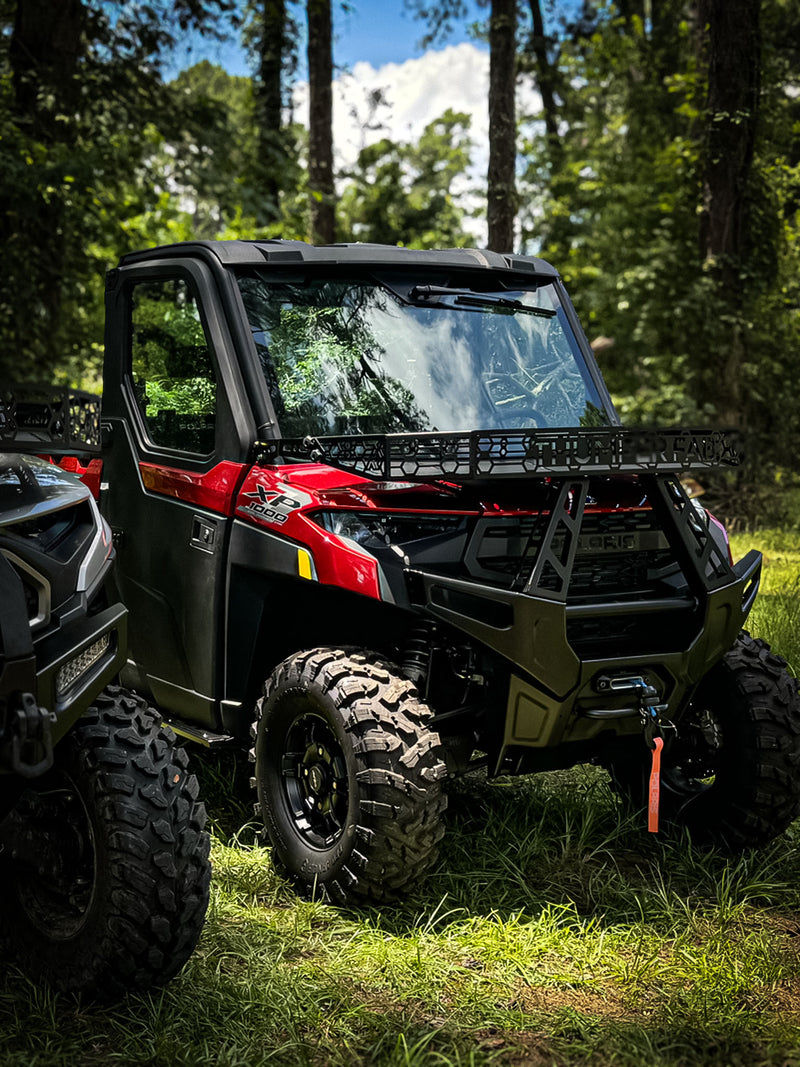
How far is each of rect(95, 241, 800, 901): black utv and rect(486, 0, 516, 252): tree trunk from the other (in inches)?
384

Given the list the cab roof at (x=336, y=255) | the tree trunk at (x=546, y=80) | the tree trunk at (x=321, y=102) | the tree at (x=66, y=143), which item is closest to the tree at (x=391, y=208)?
the tree trunk at (x=546, y=80)

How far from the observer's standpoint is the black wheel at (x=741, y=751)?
3.91 metres

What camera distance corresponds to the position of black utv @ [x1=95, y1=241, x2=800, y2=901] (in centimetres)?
340

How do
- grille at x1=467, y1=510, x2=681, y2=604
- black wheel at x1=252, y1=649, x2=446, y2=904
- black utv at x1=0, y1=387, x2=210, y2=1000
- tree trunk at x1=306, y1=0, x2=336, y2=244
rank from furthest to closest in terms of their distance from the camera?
tree trunk at x1=306, y1=0, x2=336, y2=244 → grille at x1=467, y1=510, x2=681, y2=604 → black wheel at x1=252, y1=649, x2=446, y2=904 → black utv at x1=0, y1=387, x2=210, y2=1000

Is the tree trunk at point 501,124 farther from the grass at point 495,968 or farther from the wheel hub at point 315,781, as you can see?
the wheel hub at point 315,781

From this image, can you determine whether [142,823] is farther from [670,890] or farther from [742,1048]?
[670,890]

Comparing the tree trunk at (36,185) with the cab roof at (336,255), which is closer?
the cab roof at (336,255)

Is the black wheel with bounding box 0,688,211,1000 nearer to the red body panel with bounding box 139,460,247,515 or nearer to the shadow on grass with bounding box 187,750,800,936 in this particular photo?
the shadow on grass with bounding box 187,750,800,936

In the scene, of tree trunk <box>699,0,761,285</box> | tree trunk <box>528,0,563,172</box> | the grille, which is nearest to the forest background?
tree trunk <box>699,0,761,285</box>

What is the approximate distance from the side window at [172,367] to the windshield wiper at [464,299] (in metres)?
0.84

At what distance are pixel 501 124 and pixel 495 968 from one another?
12679 millimetres

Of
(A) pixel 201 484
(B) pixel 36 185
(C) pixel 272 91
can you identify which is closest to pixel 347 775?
(A) pixel 201 484

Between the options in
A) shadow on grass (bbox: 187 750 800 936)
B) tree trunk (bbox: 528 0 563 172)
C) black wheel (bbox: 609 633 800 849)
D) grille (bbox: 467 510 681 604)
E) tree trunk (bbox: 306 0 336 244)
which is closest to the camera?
grille (bbox: 467 510 681 604)

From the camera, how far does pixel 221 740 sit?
4.01m
